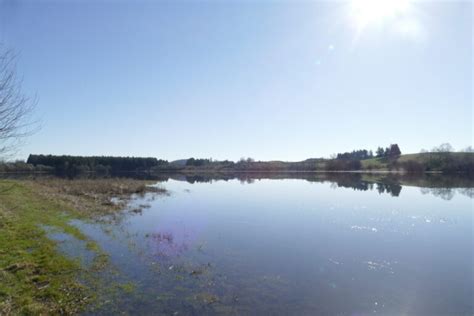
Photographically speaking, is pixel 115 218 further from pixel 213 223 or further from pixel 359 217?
pixel 359 217

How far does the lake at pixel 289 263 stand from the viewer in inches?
332

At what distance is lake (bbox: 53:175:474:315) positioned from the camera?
8.44 meters

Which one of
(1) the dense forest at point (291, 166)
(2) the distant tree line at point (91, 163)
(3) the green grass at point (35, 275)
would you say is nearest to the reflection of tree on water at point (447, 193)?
(3) the green grass at point (35, 275)

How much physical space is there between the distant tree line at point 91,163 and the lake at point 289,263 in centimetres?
12487

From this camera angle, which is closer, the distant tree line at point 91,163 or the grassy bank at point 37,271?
the grassy bank at point 37,271

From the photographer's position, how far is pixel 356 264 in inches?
480

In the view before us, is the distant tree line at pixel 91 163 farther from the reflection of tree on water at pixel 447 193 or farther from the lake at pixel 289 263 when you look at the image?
the reflection of tree on water at pixel 447 193

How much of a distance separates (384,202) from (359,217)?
10876mm

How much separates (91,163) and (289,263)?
14946 centimetres

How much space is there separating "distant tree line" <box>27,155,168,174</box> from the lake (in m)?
125

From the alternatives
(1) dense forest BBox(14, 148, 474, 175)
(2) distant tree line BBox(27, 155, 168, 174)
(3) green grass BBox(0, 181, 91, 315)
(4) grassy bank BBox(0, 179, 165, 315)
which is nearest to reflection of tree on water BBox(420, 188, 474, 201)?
(4) grassy bank BBox(0, 179, 165, 315)

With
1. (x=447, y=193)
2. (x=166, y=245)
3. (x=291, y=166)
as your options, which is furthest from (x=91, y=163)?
(x=447, y=193)

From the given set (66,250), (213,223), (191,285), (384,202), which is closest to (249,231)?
(213,223)

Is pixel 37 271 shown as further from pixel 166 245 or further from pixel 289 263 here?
pixel 289 263
